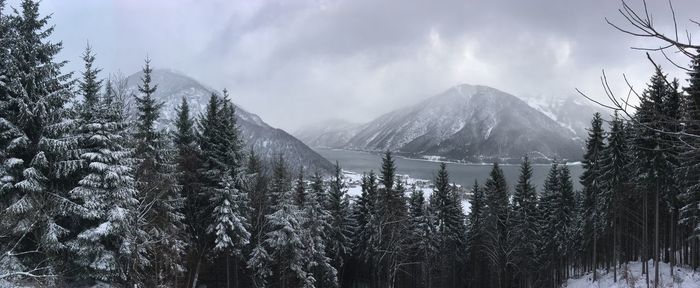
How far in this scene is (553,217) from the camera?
1469 inches

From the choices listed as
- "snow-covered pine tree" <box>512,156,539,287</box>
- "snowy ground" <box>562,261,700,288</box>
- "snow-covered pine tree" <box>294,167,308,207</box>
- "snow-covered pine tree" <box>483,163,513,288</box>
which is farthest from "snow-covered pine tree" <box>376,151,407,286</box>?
"snowy ground" <box>562,261,700,288</box>

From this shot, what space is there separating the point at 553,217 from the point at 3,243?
128ft

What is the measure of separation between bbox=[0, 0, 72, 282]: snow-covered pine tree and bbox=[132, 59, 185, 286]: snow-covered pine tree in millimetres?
2933

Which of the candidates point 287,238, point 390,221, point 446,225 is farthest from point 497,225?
point 287,238

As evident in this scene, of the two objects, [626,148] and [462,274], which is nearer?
[626,148]

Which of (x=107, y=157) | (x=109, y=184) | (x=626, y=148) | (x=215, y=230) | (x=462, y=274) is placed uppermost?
(x=626, y=148)

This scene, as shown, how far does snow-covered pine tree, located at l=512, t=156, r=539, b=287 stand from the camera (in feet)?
112

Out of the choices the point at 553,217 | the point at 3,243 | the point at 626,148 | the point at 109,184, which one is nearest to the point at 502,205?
the point at 553,217

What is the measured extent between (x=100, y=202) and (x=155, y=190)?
9.84 feet

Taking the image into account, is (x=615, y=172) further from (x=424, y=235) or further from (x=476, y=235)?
(x=424, y=235)

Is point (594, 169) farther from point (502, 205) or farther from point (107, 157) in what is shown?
point (107, 157)

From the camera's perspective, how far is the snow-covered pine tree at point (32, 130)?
1384 centimetres

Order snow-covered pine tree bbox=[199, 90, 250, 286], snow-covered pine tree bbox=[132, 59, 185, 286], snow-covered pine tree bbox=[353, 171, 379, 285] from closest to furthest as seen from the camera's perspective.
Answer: snow-covered pine tree bbox=[132, 59, 185, 286] < snow-covered pine tree bbox=[199, 90, 250, 286] < snow-covered pine tree bbox=[353, 171, 379, 285]

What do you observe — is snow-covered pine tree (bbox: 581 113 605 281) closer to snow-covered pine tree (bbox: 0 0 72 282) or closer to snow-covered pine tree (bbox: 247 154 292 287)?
snow-covered pine tree (bbox: 247 154 292 287)
